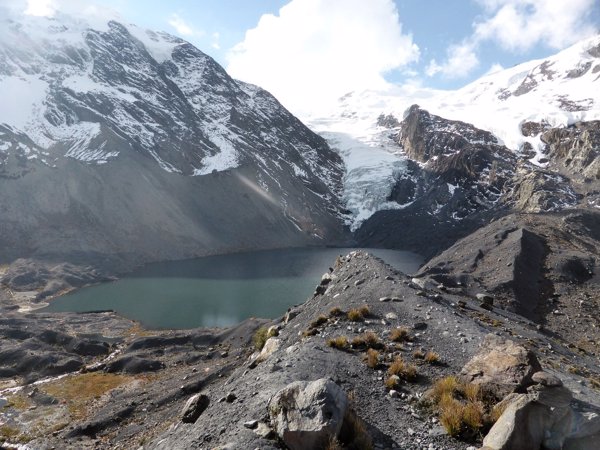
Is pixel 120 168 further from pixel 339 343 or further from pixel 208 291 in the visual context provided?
pixel 339 343

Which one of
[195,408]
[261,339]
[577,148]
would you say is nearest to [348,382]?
[195,408]

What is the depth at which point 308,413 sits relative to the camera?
9086mm

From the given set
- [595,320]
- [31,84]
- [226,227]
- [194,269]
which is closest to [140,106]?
[31,84]

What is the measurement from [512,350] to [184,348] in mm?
45147

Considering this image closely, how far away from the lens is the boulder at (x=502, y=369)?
9.81 m

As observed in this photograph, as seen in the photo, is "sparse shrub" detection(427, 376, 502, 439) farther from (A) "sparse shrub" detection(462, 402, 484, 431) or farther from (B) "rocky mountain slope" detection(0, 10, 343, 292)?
(B) "rocky mountain slope" detection(0, 10, 343, 292)

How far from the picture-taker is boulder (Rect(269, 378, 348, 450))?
877 cm

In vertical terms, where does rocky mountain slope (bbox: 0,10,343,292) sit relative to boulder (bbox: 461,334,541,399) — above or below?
above

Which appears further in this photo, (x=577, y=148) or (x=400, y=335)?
(x=577, y=148)

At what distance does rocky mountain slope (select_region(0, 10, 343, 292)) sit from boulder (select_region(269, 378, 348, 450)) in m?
116

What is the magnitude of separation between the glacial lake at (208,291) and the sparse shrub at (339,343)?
57.4m

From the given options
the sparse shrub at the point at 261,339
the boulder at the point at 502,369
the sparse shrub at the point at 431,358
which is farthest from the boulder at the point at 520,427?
the sparse shrub at the point at 261,339

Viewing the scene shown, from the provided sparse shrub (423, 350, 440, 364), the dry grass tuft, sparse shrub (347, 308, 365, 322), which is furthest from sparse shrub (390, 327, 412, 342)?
the dry grass tuft

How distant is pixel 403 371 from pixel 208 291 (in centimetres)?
8488
